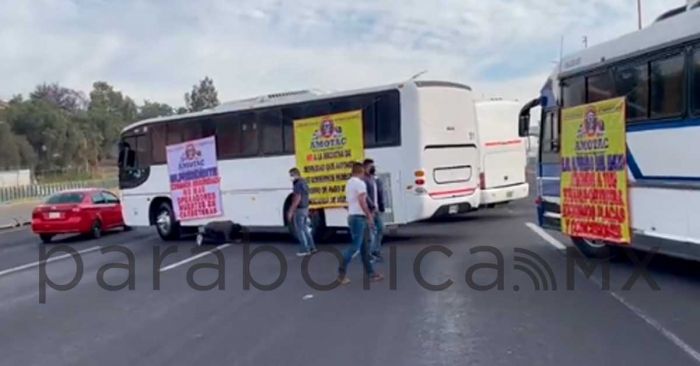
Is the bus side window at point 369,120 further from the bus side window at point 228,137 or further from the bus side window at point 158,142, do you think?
the bus side window at point 158,142

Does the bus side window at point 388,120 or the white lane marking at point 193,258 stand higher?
the bus side window at point 388,120

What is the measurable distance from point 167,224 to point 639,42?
40.3ft

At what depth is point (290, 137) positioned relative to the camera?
14867 mm

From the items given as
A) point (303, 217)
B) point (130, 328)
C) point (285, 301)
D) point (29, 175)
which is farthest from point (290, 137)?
point (29, 175)

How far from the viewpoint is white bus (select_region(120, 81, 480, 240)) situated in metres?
13.3

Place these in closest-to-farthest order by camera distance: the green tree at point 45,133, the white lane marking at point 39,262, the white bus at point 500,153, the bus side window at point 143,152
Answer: the white lane marking at point 39,262
the white bus at point 500,153
the bus side window at point 143,152
the green tree at point 45,133

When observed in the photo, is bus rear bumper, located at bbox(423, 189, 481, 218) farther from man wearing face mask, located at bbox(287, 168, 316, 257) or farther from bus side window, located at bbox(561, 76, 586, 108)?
bus side window, located at bbox(561, 76, 586, 108)

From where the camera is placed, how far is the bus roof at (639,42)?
8047mm

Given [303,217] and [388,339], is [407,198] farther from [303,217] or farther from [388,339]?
[388,339]

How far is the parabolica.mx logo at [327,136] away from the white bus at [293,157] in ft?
0.90

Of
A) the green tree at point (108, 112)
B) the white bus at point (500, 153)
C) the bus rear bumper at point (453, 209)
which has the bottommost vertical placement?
the bus rear bumper at point (453, 209)

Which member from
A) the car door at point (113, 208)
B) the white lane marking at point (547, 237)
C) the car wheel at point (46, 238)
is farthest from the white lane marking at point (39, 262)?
the white lane marking at point (547, 237)

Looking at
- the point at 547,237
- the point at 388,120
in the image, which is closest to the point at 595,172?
the point at 547,237

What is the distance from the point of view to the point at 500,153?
57.0ft
